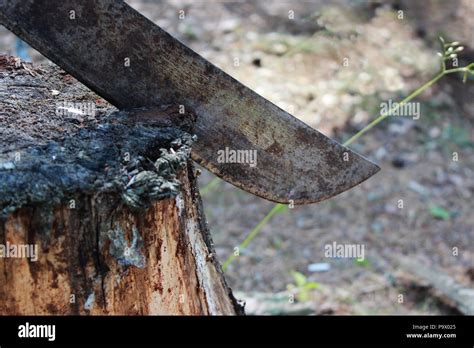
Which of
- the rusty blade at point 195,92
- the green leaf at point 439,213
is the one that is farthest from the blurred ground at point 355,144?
the rusty blade at point 195,92

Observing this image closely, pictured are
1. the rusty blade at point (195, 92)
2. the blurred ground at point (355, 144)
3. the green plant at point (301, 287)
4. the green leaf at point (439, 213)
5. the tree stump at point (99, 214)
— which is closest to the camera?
the tree stump at point (99, 214)

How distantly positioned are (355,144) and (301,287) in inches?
65.2

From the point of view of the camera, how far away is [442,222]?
4.53 metres

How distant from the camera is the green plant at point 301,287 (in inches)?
146

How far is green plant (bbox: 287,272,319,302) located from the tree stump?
1554 millimetres

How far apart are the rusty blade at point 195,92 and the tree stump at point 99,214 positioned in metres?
0.09

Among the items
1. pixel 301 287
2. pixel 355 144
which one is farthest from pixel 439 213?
pixel 301 287

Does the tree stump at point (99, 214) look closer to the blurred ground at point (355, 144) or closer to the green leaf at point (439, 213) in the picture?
the blurred ground at point (355, 144)

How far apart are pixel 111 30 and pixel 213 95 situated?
0.39 meters

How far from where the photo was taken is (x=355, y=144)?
16.7ft

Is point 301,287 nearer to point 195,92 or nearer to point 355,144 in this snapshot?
point 355,144

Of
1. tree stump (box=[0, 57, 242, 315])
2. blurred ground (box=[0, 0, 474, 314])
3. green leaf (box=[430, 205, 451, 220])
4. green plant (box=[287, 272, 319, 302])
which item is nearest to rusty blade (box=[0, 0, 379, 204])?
tree stump (box=[0, 57, 242, 315])
